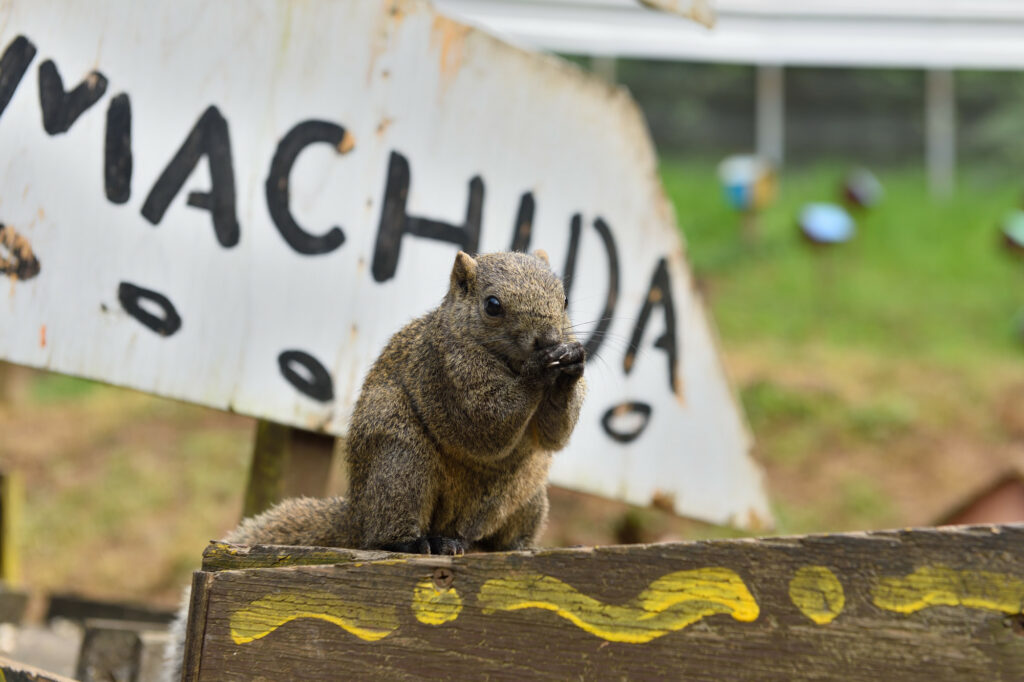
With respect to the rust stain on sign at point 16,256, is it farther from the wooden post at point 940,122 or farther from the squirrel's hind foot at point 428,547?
the wooden post at point 940,122

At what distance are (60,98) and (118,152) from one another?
186 mm

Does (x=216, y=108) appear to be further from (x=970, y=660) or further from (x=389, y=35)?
(x=970, y=660)

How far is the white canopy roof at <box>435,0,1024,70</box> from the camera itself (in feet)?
24.8

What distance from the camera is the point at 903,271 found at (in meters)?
8.88

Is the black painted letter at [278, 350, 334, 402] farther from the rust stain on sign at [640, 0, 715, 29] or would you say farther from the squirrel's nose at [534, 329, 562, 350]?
the rust stain on sign at [640, 0, 715, 29]

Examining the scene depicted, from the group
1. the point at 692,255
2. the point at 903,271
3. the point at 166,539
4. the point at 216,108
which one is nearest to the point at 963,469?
the point at 903,271

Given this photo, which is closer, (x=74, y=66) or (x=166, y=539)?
(x=74, y=66)

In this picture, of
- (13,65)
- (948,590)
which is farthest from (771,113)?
(948,590)

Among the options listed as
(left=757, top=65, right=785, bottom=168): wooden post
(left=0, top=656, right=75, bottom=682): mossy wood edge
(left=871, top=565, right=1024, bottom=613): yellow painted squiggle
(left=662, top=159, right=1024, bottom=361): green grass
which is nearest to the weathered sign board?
(left=0, top=656, right=75, bottom=682): mossy wood edge

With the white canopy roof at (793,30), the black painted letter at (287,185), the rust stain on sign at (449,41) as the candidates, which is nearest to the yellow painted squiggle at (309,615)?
the black painted letter at (287,185)

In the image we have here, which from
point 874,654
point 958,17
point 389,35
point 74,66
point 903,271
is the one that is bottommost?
point 874,654

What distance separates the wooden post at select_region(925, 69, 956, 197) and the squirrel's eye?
31.9 feet

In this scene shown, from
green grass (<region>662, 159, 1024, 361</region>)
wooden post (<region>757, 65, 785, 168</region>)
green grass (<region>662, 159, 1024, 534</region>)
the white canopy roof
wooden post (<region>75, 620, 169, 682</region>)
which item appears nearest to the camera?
wooden post (<region>75, 620, 169, 682</region>)

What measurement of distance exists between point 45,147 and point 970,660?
A: 2.34 m
